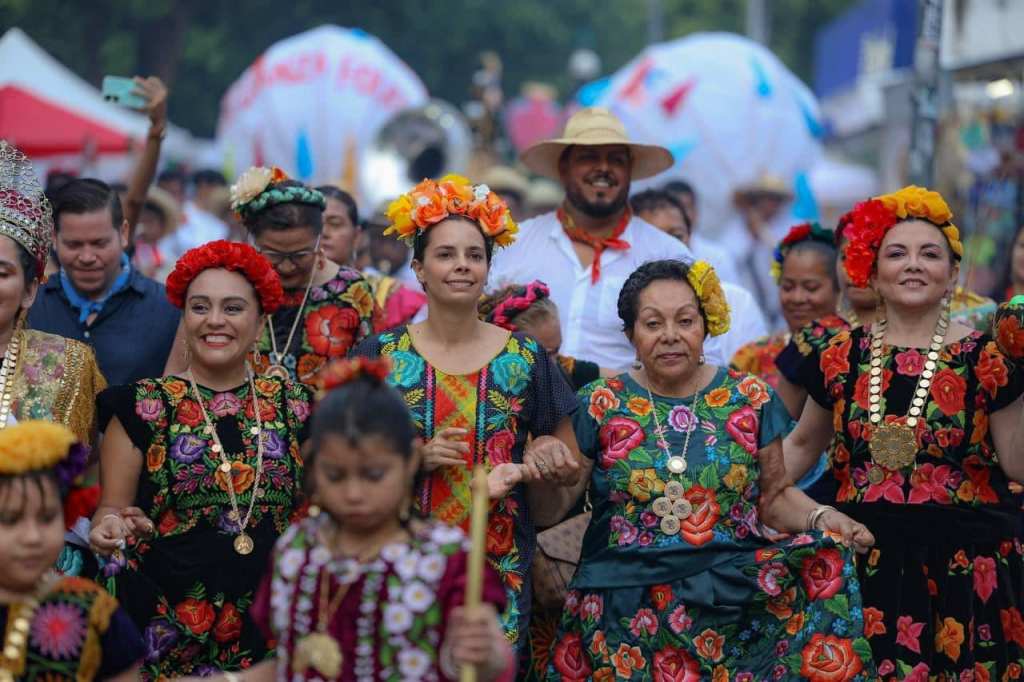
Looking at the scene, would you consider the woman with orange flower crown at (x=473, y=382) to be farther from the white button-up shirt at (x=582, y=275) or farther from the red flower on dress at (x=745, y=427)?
the white button-up shirt at (x=582, y=275)

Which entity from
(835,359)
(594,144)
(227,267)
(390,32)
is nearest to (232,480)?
(227,267)

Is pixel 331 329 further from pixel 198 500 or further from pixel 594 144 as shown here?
pixel 594 144

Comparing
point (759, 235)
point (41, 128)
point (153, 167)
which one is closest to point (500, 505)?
point (153, 167)

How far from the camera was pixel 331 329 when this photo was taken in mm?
6859

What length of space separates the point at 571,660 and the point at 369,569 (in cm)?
176

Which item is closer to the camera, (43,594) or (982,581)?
(43,594)

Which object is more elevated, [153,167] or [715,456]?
[153,167]

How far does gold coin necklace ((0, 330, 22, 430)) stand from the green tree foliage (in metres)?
17.5

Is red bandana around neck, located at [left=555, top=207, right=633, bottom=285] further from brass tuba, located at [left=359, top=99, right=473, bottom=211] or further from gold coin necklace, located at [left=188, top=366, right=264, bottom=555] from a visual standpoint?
brass tuba, located at [left=359, top=99, right=473, bottom=211]

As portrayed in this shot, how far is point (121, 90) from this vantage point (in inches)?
304

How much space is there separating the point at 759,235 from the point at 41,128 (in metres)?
7.11

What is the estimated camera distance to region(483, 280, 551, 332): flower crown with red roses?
6.65 meters

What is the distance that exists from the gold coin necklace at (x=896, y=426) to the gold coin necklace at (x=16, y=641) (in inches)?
121

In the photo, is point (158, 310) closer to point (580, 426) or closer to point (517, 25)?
point (580, 426)
